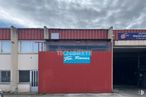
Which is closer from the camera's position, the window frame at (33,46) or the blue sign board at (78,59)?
the blue sign board at (78,59)

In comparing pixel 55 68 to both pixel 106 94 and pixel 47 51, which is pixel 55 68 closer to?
pixel 47 51

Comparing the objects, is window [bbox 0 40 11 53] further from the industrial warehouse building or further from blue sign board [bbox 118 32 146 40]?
blue sign board [bbox 118 32 146 40]

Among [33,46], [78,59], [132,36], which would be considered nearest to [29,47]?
[33,46]

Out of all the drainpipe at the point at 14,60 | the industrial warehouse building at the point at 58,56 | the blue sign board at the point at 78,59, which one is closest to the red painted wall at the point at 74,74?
the industrial warehouse building at the point at 58,56

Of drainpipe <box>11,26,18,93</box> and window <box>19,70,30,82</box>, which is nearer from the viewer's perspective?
drainpipe <box>11,26,18,93</box>

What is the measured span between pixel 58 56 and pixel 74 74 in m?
2.45

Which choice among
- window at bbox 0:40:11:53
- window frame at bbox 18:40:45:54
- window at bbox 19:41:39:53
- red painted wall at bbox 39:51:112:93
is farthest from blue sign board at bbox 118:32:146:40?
window at bbox 0:40:11:53

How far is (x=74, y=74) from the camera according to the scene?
31.9 metres

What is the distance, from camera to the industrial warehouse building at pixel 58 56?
31.8 meters

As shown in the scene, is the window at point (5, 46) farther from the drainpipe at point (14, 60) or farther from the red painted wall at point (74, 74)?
the red painted wall at point (74, 74)

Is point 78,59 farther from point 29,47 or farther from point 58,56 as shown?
point 29,47

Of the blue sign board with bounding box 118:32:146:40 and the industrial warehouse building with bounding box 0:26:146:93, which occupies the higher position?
the blue sign board with bounding box 118:32:146:40

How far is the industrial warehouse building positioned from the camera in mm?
31844

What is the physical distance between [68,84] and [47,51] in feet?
13.3
